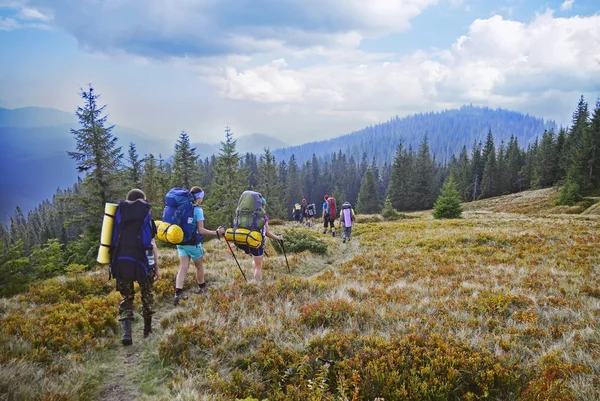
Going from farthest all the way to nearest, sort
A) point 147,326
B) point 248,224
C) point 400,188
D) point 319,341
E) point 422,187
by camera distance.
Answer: point 400,188 < point 422,187 < point 248,224 < point 147,326 < point 319,341

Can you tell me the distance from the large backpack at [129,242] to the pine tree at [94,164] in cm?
1900

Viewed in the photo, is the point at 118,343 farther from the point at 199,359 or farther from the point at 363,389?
A: the point at 363,389

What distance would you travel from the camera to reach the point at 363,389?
398 centimetres

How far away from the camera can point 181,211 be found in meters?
6.45

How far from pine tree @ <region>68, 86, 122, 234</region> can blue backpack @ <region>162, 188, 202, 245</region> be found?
1813 cm

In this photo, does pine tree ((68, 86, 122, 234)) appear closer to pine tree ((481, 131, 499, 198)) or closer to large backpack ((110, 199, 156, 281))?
large backpack ((110, 199, 156, 281))

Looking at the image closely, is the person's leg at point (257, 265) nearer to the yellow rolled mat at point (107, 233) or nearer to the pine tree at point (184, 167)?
the yellow rolled mat at point (107, 233)

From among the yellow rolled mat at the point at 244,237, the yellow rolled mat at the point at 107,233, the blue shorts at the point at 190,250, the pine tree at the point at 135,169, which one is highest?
the pine tree at the point at 135,169

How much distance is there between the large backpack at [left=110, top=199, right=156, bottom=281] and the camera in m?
5.11

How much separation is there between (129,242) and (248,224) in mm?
2503

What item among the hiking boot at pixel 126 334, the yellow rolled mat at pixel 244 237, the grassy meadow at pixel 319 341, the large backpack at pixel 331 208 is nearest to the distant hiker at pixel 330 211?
the large backpack at pixel 331 208

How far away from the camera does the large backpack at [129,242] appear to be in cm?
511

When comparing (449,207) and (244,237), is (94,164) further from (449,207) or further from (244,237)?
(449,207)

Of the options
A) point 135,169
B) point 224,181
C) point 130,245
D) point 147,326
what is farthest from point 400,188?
point 130,245
